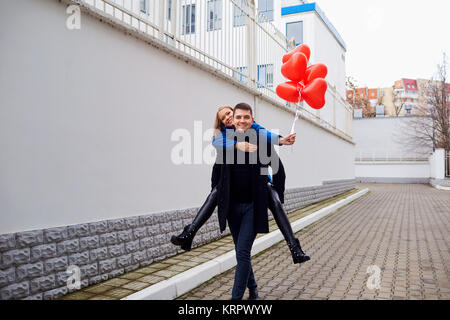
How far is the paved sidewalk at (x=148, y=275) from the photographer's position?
3.74 m

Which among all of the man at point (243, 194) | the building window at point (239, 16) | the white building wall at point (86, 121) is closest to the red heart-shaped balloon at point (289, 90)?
the man at point (243, 194)

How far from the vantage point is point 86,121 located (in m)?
4.07

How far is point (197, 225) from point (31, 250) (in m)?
1.55

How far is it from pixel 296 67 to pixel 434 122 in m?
36.4

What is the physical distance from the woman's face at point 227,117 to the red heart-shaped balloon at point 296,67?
38.6 inches

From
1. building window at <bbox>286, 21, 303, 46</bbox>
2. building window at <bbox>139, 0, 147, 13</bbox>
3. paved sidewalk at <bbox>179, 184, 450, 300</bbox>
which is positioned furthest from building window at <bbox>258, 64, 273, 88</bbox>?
building window at <bbox>286, 21, 303, 46</bbox>

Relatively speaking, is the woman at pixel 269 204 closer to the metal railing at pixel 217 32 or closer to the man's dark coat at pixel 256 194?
the man's dark coat at pixel 256 194

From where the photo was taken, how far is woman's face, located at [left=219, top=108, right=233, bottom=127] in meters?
3.90

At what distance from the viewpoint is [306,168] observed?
41.1ft

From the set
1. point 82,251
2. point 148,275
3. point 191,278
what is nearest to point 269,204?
point 191,278

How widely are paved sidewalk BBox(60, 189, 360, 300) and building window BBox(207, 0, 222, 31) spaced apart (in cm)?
401

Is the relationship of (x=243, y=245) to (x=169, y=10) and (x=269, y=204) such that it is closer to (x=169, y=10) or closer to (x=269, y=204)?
(x=269, y=204)
